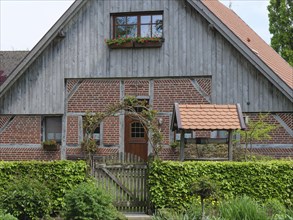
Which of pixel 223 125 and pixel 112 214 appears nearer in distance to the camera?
pixel 112 214

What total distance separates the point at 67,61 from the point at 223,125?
7733 millimetres

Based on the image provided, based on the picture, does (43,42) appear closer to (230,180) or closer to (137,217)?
(137,217)

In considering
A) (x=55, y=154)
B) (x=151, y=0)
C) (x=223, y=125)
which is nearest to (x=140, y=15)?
(x=151, y=0)

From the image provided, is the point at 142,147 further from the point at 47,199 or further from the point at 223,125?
the point at 47,199

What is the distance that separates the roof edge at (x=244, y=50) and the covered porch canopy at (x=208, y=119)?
3.95 m

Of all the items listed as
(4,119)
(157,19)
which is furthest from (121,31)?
(4,119)

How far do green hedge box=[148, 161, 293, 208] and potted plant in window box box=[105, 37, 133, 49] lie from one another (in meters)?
7.31

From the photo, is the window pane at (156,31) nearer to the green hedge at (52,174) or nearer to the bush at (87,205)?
the green hedge at (52,174)

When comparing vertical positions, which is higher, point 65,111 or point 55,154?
point 65,111

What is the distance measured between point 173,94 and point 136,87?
1.29 metres

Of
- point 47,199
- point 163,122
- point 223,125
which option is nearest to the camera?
point 47,199

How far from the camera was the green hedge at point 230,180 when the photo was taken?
1190 cm

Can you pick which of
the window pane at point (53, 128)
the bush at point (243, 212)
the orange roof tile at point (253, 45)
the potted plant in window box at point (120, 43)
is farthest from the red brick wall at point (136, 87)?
the bush at point (243, 212)

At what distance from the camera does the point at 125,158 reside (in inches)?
515
